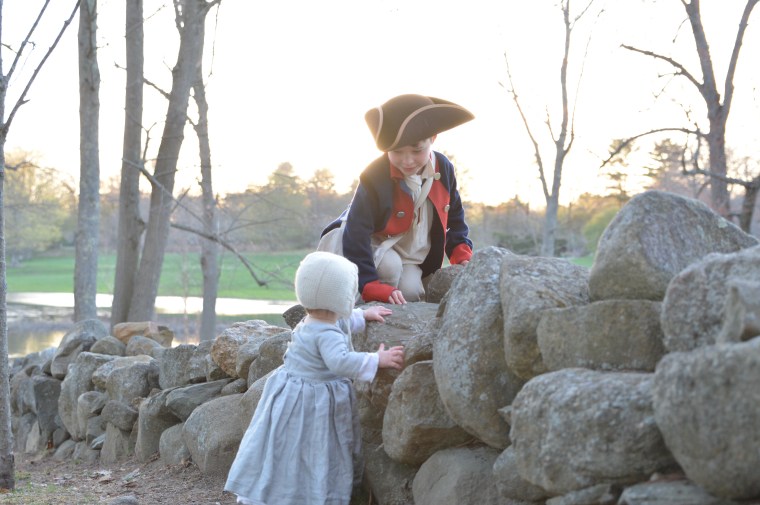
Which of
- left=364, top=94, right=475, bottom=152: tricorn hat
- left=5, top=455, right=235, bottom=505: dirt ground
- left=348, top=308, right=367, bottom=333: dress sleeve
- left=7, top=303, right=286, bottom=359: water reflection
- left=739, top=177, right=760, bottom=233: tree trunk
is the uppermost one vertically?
left=364, top=94, right=475, bottom=152: tricorn hat

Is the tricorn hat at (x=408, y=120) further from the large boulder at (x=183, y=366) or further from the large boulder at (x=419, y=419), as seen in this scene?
the large boulder at (x=183, y=366)

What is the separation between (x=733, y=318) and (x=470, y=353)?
1.10 meters

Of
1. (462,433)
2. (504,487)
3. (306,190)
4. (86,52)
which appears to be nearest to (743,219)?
(462,433)

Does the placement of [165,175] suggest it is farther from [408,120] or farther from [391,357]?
[391,357]

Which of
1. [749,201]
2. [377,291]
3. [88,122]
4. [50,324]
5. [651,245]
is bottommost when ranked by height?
[50,324]

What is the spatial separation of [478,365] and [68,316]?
28.3m

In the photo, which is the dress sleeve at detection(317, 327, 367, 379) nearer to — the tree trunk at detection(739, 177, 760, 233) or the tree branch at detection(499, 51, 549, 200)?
the tree trunk at detection(739, 177, 760, 233)

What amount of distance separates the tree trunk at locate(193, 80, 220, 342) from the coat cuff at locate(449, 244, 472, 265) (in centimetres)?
557

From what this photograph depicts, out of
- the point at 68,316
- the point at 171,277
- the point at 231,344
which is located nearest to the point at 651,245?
the point at 231,344

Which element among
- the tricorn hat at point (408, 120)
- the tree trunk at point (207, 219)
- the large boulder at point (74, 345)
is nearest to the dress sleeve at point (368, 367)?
the tricorn hat at point (408, 120)

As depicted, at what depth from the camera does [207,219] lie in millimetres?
11219

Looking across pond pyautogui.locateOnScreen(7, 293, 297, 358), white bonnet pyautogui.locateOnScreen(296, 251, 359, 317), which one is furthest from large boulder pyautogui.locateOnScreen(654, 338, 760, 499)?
pond pyautogui.locateOnScreen(7, 293, 297, 358)

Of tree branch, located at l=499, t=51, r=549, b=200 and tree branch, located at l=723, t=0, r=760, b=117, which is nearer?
tree branch, located at l=723, t=0, r=760, b=117

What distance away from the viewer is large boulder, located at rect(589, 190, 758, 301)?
279 cm
